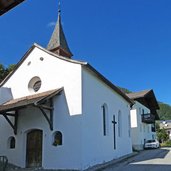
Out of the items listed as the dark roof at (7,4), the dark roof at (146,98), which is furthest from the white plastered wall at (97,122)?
the dark roof at (146,98)

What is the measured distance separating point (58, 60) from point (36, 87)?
8.79ft

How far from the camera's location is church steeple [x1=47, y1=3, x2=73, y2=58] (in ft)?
68.4

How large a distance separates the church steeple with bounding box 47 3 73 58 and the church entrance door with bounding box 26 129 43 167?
7.55 m

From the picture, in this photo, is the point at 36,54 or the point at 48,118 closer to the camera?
the point at 48,118

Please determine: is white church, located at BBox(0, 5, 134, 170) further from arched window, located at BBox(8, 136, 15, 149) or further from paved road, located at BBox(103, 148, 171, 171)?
paved road, located at BBox(103, 148, 171, 171)

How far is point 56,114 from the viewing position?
47.9ft

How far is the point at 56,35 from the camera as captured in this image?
2261cm

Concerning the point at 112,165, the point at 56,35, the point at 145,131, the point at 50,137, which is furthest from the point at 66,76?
the point at 145,131

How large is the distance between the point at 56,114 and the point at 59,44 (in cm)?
824

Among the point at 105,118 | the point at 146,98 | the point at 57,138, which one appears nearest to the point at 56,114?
the point at 57,138

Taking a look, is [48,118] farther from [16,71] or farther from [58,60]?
[16,71]

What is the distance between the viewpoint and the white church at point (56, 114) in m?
13.9

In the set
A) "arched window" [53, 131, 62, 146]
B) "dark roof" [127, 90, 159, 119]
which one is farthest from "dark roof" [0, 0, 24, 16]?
"dark roof" [127, 90, 159, 119]

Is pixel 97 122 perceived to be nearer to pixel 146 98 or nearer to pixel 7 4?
pixel 7 4
